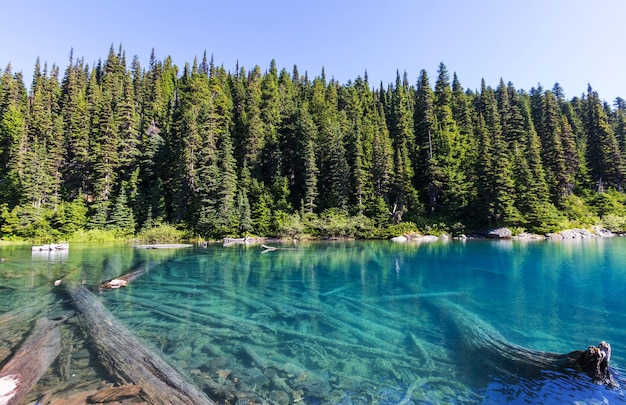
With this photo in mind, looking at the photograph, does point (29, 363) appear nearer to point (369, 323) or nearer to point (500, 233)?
point (369, 323)

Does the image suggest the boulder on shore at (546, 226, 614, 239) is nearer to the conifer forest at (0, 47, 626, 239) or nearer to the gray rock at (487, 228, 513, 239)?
the conifer forest at (0, 47, 626, 239)

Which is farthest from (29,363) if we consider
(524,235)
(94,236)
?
(524,235)

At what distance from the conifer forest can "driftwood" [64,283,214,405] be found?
118 feet

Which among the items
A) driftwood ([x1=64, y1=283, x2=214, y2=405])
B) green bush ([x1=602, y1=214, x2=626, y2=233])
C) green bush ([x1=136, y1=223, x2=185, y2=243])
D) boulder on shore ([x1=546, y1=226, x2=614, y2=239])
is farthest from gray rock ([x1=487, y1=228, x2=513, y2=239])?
driftwood ([x1=64, y1=283, x2=214, y2=405])

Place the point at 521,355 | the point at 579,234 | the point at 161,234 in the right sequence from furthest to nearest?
the point at 161,234 → the point at 579,234 → the point at 521,355

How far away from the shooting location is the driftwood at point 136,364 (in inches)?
215

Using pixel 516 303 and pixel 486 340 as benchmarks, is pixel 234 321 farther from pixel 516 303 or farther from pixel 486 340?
pixel 516 303

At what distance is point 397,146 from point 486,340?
50.9 m

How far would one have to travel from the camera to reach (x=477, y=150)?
51.7 meters

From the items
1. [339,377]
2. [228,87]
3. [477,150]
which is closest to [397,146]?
[477,150]

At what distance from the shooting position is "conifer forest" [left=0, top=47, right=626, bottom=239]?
45000 millimetres

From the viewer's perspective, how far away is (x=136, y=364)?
6.62 meters

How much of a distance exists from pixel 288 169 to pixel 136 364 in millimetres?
52632

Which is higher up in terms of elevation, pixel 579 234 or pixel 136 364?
pixel 579 234
